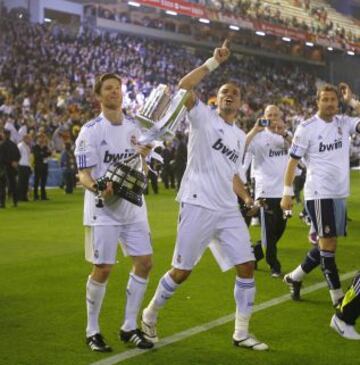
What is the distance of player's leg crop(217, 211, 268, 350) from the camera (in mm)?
5266

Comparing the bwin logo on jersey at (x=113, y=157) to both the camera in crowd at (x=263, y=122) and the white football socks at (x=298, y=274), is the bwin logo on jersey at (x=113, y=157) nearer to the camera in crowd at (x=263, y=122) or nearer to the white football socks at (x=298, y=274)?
the white football socks at (x=298, y=274)

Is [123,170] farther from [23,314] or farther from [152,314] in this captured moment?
[23,314]

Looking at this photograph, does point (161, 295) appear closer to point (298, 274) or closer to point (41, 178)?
point (298, 274)

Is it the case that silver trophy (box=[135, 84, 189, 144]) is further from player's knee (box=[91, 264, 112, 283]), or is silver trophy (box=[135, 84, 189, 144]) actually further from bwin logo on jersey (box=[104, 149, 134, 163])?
player's knee (box=[91, 264, 112, 283])

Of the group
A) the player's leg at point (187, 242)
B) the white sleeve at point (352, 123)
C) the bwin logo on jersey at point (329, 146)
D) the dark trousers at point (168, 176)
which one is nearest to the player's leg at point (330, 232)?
the bwin logo on jersey at point (329, 146)

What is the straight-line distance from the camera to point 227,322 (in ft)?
20.2

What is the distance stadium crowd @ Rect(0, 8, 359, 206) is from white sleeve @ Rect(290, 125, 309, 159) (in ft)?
41.6

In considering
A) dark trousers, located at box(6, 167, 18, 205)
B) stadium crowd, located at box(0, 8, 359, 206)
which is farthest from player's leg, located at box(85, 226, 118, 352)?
stadium crowd, located at box(0, 8, 359, 206)

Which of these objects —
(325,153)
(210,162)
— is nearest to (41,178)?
(325,153)

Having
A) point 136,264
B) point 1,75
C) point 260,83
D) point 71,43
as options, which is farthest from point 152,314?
point 260,83

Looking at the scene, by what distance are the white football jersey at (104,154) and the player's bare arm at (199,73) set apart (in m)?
0.51

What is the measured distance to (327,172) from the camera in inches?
254

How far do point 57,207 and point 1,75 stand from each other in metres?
11.9

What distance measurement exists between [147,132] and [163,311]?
2.17m
